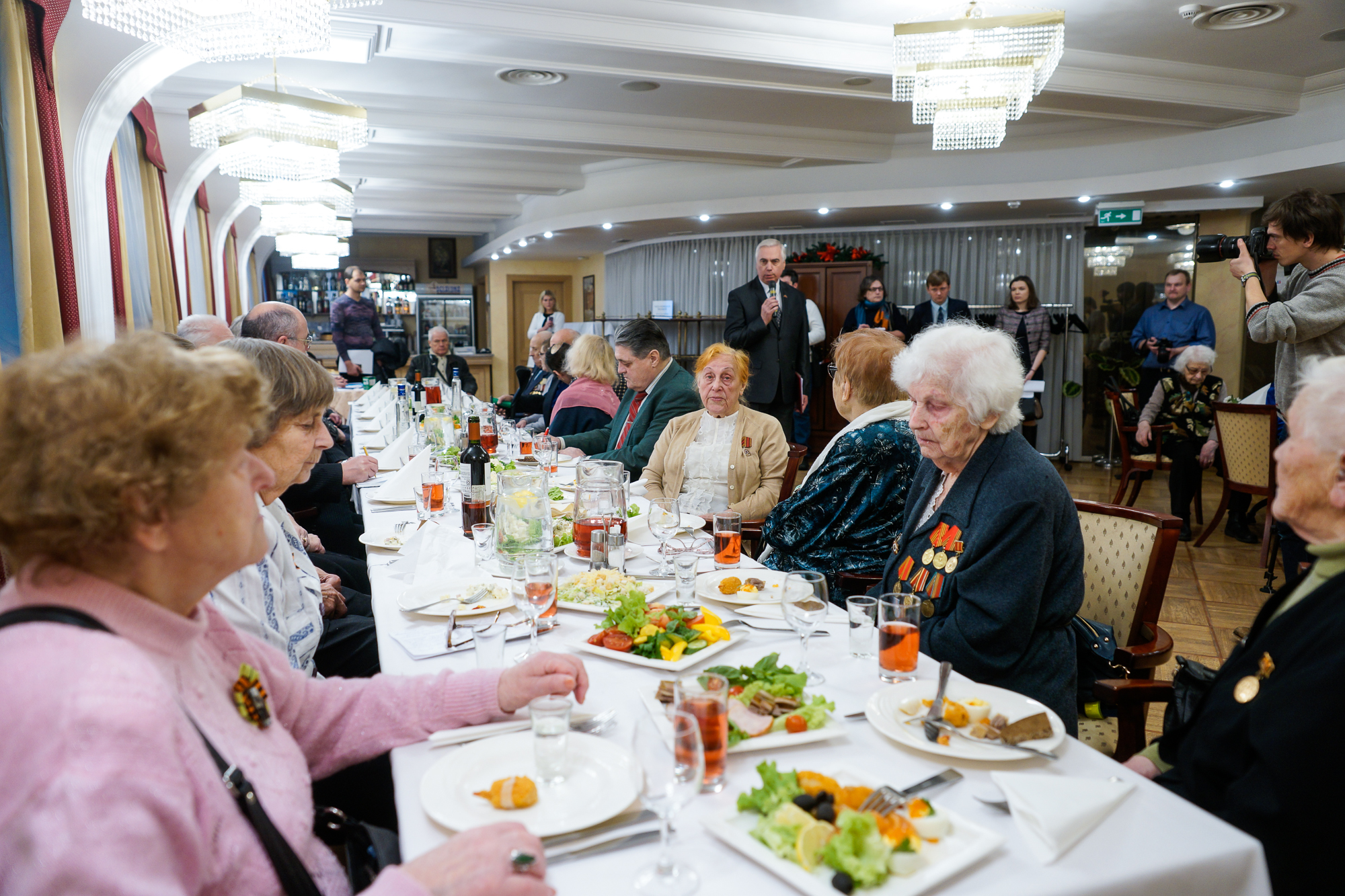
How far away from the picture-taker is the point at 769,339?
7.25 m

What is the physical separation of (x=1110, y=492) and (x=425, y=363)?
7274mm

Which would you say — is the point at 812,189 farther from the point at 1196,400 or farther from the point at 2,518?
the point at 2,518

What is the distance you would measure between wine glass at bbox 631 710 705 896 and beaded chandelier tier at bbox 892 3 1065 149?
4.04m

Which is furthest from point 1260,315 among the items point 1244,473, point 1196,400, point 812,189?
point 812,189

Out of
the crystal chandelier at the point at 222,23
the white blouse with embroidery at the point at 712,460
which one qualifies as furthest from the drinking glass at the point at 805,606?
the crystal chandelier at the point at 222,23

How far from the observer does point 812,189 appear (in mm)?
9617

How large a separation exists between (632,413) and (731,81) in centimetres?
297

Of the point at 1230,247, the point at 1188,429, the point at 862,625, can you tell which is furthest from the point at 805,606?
the point at 1188,429

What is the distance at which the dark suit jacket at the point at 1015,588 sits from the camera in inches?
73.1

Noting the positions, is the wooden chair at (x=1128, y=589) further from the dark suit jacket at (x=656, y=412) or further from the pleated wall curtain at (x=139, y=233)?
the pleated wall curtain at (x=139, y=233)

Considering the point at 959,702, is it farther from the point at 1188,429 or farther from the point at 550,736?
the point at 1188,429

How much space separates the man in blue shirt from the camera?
7.88 metres

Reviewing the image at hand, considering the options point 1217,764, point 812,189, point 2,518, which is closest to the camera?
point 2,518

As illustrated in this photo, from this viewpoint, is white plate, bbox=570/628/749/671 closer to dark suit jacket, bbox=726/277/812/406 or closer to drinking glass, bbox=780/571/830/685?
drinking glass, bbox=780/571/830/685
